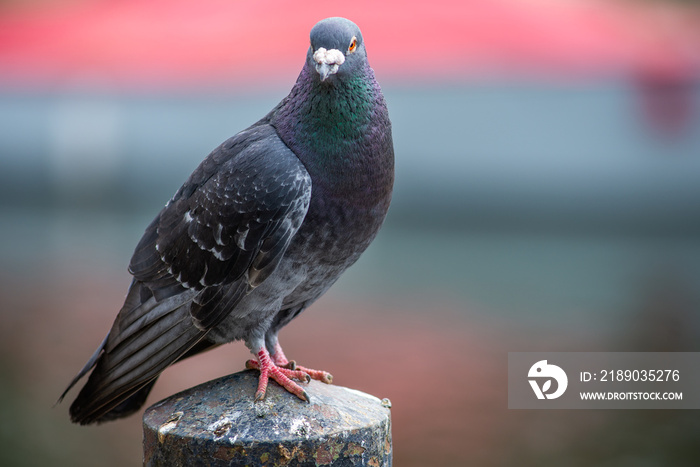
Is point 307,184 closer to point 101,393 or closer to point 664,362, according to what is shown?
point 101,393

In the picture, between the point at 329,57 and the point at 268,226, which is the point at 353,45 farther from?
the point at 268,226

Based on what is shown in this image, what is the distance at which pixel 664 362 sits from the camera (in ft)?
19.4

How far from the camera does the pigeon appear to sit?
8.07 ft

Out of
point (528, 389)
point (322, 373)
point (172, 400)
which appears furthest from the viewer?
point (528, 389)

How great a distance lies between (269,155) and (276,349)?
0.86m

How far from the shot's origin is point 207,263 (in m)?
2.57

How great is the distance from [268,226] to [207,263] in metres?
0.29

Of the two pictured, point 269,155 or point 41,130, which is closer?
point 269,155

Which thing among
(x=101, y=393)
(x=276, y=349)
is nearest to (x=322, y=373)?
(x=276, y=349)

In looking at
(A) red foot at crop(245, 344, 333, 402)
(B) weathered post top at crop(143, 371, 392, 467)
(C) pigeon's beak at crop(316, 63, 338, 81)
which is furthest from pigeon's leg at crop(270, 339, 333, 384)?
(C) pigeon's beak at crop(316, 63, 338, 81)

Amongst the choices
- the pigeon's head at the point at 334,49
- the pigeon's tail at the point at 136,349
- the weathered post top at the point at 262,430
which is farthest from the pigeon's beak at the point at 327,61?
the weathered post top at the point at 262,430

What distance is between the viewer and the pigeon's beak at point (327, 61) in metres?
2.33

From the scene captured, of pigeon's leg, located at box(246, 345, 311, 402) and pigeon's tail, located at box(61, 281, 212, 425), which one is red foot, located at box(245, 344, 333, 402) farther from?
pigeon's tail, located at box(61, 281, 212, 425)

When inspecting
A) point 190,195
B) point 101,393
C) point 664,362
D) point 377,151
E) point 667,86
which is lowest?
point 664,362
